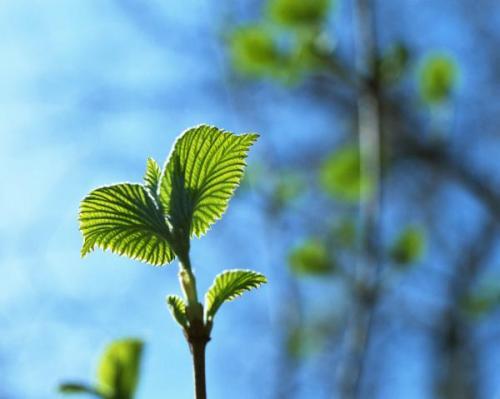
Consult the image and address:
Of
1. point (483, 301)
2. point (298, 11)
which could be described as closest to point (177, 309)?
point (298, 11)

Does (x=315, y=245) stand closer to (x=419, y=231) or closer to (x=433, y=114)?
(x=419, y=231)

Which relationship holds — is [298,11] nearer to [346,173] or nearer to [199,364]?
[346,173]

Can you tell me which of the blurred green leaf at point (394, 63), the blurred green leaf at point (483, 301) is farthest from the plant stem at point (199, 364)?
the blurred green leaf at point (483, 301)

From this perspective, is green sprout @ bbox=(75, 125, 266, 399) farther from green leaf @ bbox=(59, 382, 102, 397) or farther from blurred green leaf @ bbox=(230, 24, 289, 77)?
blurred green leaf @ bbox=(230, 24, 289, 77)

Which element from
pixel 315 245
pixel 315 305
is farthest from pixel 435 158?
pixel 315 305

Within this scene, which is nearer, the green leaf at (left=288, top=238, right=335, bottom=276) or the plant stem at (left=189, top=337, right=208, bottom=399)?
the plant stem at (left=189, top=337, right=208, bottom=399)

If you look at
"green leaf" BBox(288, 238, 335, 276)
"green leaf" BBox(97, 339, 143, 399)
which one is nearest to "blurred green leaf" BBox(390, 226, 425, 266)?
"green leaf" BBox(288, 238, 335, 276)
